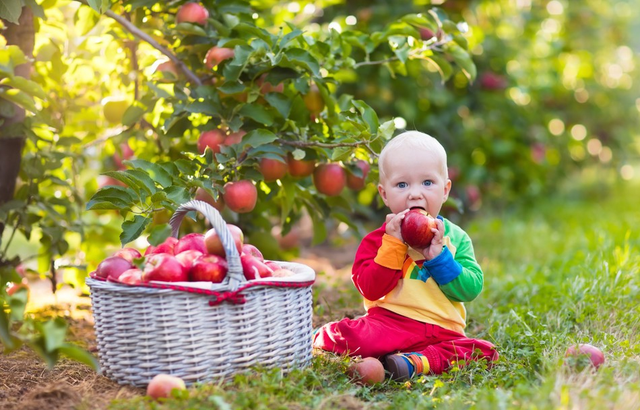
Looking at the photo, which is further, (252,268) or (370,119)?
(370,119)

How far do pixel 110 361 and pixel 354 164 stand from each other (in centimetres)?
116

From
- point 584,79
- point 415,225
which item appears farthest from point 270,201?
point 584,79

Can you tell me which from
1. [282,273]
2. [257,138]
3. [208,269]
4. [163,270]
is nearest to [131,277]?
[163,270]

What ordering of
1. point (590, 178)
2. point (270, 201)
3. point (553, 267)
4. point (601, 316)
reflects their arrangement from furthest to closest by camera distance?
point (590, 178)
point (553, 267)
point (270, 201)
point (601, 316)

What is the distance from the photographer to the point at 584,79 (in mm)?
6574

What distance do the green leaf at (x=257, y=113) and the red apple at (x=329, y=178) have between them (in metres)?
0.28

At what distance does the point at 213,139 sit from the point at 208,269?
0.72 m

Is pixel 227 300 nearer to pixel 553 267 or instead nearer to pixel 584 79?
pixel 553 267

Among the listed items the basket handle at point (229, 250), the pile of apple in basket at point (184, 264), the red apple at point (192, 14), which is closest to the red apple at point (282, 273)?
the pile of apple in basket at point (184, 264)

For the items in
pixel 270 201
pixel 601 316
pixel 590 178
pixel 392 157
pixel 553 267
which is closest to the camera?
pixel 392 157

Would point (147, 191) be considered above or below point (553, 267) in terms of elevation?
above

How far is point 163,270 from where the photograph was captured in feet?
6.15

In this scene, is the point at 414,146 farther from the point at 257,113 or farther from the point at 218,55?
the point at 218,55

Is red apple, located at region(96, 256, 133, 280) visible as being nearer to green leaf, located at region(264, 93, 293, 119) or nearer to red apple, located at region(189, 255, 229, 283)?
red apple, located at region(189, 255, 229, 283)
